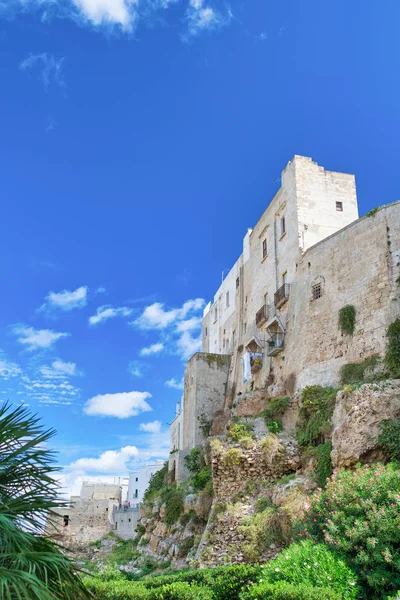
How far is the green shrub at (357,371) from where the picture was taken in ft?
63.4

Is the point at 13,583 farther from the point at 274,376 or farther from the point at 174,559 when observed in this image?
the point at 274,376

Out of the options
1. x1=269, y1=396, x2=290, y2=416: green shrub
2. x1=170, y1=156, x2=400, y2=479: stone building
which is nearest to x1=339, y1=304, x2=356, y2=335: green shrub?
x1=170, y1=156, x2=400, y2=479: stone building

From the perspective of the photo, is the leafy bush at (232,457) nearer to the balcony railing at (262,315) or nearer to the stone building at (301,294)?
the stone building at (301,294)

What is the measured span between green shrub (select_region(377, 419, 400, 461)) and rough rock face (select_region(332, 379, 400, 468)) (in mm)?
168

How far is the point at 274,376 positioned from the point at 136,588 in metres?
15.0

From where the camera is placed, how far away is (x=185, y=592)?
11.7 m

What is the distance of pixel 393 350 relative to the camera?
1858cm

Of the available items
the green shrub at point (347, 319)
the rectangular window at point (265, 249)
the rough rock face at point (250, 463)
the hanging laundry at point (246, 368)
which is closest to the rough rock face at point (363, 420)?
the rough rock face at point (250, 463)

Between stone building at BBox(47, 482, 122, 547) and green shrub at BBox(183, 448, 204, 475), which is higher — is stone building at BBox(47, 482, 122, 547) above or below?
below

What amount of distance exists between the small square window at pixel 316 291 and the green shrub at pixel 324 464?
8.44 m

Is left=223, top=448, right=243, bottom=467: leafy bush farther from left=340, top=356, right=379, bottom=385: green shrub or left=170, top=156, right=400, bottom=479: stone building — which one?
left=170, top=156, right=400, bottom=479: stone building

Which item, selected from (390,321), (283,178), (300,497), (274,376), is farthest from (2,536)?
(283,178)

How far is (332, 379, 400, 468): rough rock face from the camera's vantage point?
1486cm

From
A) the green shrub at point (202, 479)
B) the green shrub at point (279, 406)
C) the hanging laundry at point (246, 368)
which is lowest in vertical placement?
the green shrub at point (202, 479)
